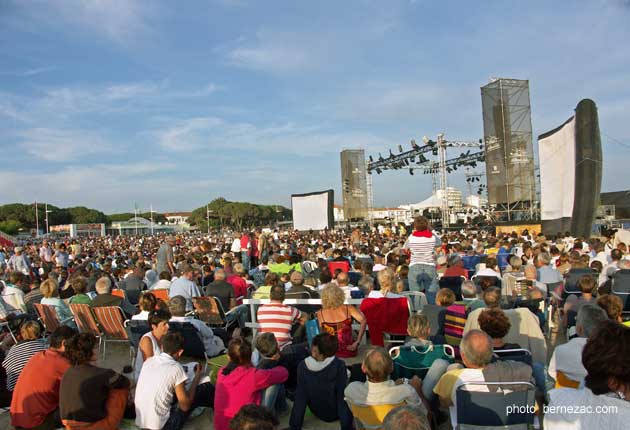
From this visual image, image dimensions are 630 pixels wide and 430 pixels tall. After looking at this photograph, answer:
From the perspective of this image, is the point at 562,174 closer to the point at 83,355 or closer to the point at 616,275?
the point at 616,275

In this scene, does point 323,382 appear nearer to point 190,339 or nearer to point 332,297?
point 332,297

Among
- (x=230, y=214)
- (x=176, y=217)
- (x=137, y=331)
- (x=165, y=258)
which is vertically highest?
(x=176, y=217)

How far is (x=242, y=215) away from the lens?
85.2m

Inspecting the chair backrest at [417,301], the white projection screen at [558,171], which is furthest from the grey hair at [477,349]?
the white projection screen at [558,171]

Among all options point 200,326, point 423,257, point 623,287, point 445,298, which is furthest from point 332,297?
point 623,287

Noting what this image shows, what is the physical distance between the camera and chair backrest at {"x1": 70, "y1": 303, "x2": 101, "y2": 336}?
5.56 meters

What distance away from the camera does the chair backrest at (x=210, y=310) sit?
18.6 ft

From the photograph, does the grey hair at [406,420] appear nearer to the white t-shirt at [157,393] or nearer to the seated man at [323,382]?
the seated man at [323,382]

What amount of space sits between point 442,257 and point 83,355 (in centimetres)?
602

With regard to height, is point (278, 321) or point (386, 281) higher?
point (386, 281)

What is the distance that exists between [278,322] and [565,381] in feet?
8.33

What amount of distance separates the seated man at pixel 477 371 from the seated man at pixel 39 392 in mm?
2570

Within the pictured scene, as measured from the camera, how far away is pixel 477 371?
101 inches

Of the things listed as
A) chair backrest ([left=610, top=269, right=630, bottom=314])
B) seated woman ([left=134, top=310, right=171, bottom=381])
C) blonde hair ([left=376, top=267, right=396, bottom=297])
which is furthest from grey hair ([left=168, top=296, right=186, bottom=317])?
chair backrest ([left=610, top=269, right=630, bottom=314])
